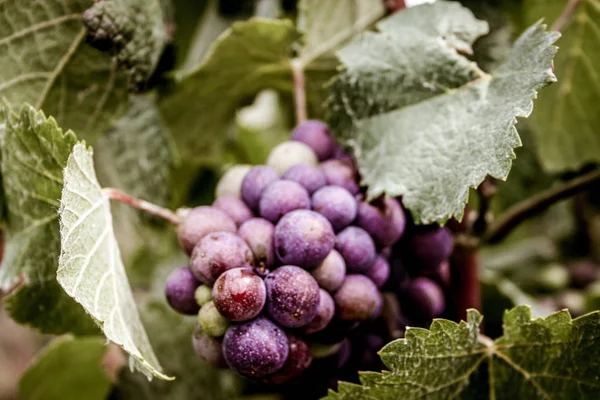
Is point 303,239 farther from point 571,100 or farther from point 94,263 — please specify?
point 571,100

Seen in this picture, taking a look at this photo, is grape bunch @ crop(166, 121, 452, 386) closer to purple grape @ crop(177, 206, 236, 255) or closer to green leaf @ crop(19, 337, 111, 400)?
purple grape @ crop(177, 206, 236, 255)

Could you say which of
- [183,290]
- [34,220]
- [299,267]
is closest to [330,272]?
[299,267]

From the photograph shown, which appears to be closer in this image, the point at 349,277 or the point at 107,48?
the point at 349,277

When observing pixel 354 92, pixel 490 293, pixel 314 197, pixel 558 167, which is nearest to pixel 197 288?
pixel 314 197

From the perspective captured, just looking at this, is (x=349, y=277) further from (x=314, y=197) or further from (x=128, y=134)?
(x=128, y=134)

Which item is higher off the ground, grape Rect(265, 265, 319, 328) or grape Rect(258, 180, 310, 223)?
grape Rect(258, 180, 310, 223)

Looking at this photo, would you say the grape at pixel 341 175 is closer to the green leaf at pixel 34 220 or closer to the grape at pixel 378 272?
the grape at pixel 378 272

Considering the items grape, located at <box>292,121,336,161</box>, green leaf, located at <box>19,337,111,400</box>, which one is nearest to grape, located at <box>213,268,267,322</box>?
grape, located at <box>292,121,336,161</box>

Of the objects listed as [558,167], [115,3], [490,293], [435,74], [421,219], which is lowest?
[490,293]
